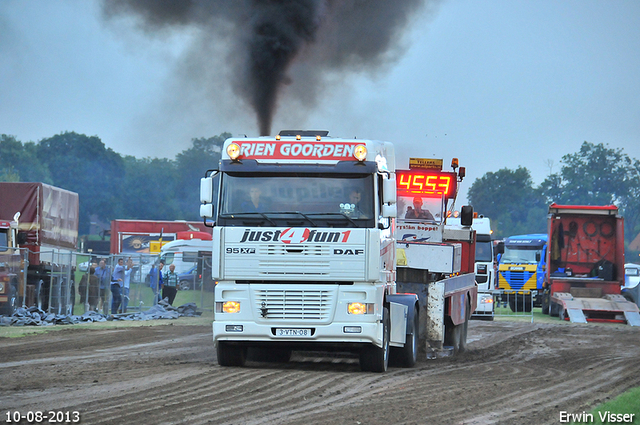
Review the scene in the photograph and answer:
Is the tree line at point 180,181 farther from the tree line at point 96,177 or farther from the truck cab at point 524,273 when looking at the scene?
the truck cab at point 524,273

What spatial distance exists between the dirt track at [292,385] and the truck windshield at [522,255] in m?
24.9

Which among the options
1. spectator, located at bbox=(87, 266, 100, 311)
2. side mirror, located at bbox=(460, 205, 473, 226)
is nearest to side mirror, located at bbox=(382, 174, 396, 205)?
side mirror, located at bbox=(460, 205, 473, 226)

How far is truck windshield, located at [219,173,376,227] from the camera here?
39.1 feet

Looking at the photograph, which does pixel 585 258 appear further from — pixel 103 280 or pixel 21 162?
pixel 21 162

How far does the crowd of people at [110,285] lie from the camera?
25.3 m

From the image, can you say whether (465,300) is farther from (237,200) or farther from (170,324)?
(170,324)

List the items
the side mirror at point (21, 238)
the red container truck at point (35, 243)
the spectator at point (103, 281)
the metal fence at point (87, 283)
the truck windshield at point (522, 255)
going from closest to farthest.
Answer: the red container truck at point (35, 243), the metal fence at point (87, 283), the side mirror at point (21, 238), the spectator at point (103, 281), the truck windshield at point (522, 255)

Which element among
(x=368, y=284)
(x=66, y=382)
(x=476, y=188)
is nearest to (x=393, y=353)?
(x=368, y=284)

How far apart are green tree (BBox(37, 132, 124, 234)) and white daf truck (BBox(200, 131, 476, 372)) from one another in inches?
3461

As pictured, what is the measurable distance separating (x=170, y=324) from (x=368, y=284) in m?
13.3

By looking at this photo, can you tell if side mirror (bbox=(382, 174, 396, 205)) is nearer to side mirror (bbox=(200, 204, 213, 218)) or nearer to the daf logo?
the daf logo

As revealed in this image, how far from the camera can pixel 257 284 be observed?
1202cm

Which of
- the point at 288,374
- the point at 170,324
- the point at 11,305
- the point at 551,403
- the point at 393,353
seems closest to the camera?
the point at 551,403

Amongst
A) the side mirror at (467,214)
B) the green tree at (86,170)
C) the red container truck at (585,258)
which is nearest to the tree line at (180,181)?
the green tree at (86,170)
